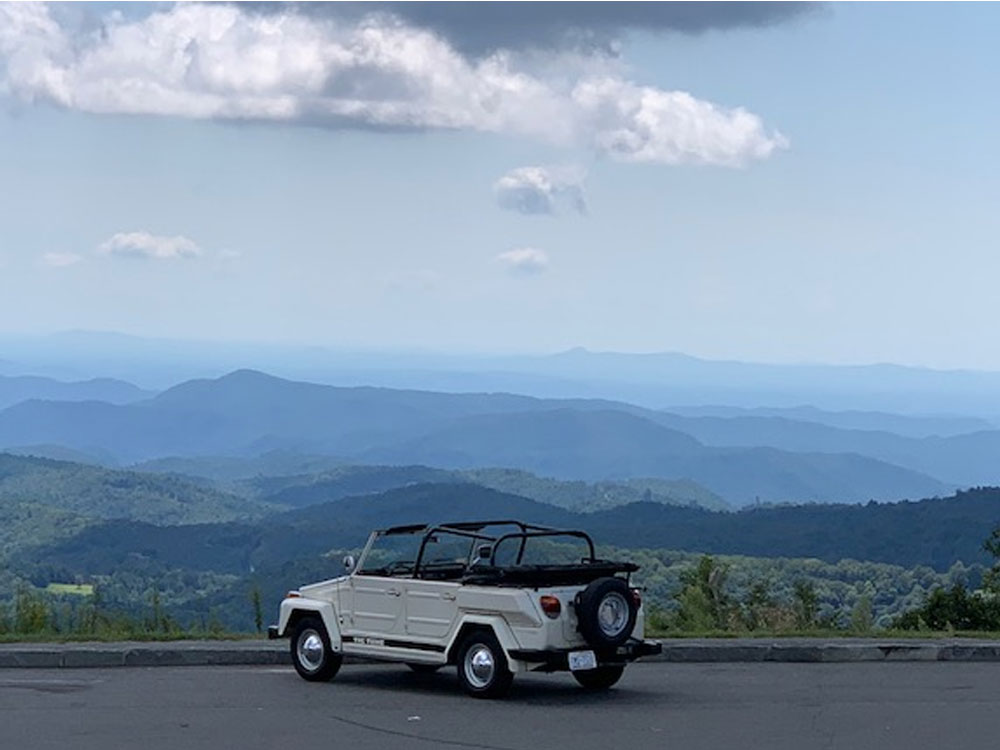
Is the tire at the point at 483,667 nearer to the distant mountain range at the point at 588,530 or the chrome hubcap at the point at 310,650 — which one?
the chrome hubcap at the point at 310,650

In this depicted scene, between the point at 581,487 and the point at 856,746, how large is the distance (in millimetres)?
153602

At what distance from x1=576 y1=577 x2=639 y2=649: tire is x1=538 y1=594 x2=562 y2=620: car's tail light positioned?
6.1 inches

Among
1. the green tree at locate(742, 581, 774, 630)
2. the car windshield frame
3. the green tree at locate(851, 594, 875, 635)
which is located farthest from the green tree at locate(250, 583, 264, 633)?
the green tree at locate(851, 594, 875, 635)

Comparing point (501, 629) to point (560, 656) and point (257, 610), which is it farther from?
point (257, 610)

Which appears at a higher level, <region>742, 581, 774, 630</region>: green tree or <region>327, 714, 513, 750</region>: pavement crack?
<region>742, 581, 774, 630</region>: green tree

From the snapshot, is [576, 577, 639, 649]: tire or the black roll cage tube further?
the black roll cage tube

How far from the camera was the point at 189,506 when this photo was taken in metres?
154

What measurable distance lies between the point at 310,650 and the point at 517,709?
2.23 metres

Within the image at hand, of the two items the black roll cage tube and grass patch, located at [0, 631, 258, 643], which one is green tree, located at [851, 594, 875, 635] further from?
grass patch, located at [0, 631, 258, 643]

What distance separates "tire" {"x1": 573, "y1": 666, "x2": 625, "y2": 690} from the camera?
505 inches

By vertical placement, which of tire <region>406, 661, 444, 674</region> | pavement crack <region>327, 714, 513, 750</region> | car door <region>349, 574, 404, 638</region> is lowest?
pavement crack <region>327, 714, 513, 750</region>

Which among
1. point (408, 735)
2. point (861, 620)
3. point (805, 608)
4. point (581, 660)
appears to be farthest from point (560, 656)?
point (805, 608)

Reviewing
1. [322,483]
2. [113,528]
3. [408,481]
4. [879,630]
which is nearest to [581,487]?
[408,481]

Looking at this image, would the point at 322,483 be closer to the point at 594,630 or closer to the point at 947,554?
the point at 947,554
